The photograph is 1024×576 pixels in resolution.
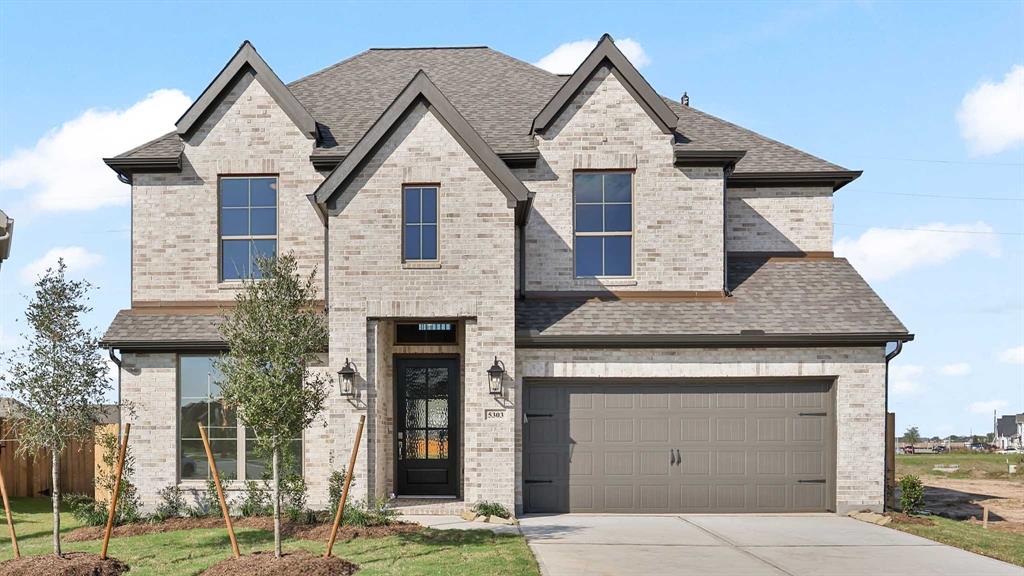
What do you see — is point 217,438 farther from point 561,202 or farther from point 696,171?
point 696,171

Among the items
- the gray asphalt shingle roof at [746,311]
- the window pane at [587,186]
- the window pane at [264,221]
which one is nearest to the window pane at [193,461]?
the window pane at [264,221]

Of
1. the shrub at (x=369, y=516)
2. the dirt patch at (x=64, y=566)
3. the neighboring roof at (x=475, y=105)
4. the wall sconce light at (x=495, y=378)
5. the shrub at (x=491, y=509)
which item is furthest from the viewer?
the neighboring roof at (x=475, y=105)

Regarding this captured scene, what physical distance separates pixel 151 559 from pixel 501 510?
18.2 ft

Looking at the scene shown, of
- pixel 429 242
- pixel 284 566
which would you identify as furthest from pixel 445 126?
→ pixel 284 566

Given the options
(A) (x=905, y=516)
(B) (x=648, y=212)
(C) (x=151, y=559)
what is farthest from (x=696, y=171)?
(C) (x=151, y=559)

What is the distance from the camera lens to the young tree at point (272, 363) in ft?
35.8

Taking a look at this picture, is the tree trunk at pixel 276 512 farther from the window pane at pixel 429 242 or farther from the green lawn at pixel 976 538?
the green lawn at pixel 976 538

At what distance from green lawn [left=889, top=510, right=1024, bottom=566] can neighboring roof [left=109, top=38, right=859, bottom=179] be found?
7.17 metres

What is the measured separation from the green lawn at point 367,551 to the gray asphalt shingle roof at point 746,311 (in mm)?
4336

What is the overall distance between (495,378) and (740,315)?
482cm

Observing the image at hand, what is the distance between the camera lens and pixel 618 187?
55.1ft

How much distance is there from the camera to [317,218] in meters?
16.5

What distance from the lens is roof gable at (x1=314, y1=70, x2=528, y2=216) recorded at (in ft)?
48.4

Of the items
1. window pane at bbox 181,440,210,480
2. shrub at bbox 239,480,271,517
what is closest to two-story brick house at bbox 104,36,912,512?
window pane at bbox 181,440,210,480
